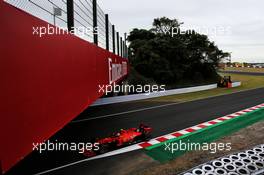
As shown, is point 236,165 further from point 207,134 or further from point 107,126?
point 107,126

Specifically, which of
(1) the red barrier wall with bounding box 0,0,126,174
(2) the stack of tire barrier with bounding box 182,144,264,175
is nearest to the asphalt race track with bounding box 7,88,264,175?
(2) the stack of tire barrier with bounding box 182,144,264,175

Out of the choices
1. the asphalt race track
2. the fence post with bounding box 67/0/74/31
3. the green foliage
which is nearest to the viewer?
the fence post with bounding box 67/0/74/31

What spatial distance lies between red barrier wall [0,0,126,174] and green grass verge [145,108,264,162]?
12.5 feet

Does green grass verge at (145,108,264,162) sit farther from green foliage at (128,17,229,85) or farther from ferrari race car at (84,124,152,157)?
green foliage at (128,17,229,85)

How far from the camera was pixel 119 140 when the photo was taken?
307 inches

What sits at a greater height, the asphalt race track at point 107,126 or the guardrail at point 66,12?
the guardrail at point 66,12

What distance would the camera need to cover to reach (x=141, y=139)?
847 centimetres

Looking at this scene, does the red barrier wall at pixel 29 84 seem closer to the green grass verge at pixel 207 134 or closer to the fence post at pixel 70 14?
the fence post at pixel 70 14

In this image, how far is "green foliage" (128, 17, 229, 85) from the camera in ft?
98.1

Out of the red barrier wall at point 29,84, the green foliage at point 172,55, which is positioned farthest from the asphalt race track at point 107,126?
the green foliage at point 172,55

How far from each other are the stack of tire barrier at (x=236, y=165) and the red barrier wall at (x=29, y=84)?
366cm

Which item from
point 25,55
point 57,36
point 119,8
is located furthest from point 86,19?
point 119,8

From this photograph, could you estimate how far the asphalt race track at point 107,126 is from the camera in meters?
6.46

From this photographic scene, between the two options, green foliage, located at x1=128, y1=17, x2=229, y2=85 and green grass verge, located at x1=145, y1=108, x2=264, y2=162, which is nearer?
green grass verge, located at x1=145, y1=108, x2=264, y2=162
